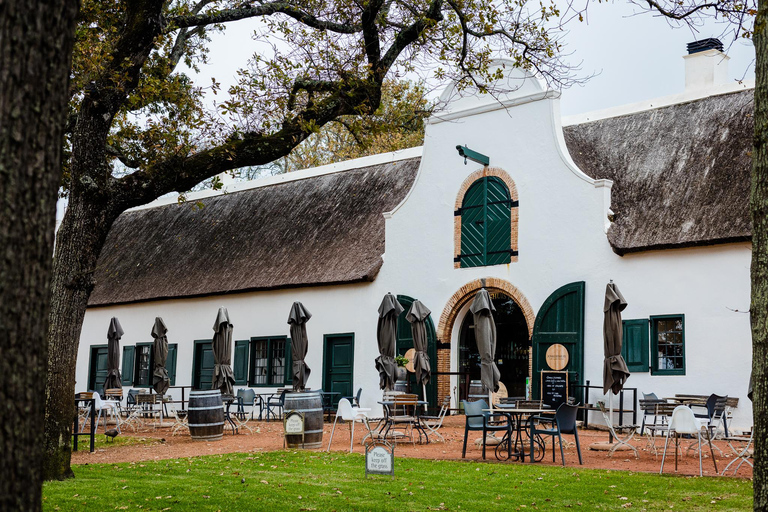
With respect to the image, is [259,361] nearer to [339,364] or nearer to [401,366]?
[339,364]

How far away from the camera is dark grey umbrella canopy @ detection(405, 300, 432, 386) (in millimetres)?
15625

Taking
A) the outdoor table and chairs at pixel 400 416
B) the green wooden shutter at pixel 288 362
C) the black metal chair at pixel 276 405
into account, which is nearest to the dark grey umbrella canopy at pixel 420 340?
the outdoor table and chairs at pixel 400 416

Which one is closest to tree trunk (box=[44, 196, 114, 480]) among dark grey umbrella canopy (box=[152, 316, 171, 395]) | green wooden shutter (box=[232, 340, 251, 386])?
dark grey umbrella canopy (box=[152, 316, 171, 395])

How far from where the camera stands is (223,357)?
1742cm

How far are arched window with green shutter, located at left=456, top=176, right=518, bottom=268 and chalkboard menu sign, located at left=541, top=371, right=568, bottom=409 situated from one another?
2720 millimetres

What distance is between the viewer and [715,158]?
15328 millimetres

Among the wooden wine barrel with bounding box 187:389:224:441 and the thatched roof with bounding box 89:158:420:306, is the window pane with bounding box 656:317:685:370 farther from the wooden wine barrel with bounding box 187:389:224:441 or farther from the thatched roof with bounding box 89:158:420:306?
the wooden wine barrel with bounding box 187:389:224:441

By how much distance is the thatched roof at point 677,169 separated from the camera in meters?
14.5

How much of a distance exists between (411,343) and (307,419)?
6.37m

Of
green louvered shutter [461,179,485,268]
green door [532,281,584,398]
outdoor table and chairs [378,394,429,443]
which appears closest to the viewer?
outdoor table and chairs [378,394,429,443]

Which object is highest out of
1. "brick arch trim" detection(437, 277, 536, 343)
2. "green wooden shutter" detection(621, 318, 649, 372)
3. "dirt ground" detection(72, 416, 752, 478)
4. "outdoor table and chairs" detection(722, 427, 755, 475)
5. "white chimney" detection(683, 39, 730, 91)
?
"white chimney" detection(683, 39, 730, 91)

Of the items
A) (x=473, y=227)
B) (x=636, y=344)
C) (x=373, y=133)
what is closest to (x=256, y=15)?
(x=373, y=133)

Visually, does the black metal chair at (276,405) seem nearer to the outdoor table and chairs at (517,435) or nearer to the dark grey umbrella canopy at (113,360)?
the dark grey umbrella canopy at (113,360)

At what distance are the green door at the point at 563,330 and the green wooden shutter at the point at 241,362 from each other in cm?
808
